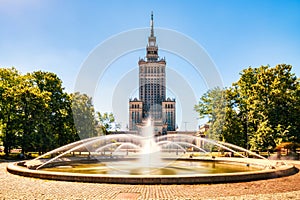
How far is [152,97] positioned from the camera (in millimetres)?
163000

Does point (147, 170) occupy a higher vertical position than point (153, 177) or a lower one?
lower

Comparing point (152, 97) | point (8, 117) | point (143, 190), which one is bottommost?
point (143, 190)

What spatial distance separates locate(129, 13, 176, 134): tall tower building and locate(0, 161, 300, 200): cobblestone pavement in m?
140

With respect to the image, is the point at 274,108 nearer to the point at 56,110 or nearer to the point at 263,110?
the point at 263,110

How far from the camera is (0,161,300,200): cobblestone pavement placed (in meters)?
10.9

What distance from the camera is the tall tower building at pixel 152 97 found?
521ft

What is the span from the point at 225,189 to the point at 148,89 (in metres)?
152

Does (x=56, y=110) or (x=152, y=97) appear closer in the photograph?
(x=56, y=110)

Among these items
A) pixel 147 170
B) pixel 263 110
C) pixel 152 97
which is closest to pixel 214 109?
pixel 263 110

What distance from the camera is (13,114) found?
36125 millimetres

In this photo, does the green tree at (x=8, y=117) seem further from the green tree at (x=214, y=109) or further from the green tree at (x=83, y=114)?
the green tree at (x=214, y=109)

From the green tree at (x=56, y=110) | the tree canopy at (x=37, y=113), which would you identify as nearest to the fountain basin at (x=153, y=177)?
the tree canopy at (x=37, y=113)

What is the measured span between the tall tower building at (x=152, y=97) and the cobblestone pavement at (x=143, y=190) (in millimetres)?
139613

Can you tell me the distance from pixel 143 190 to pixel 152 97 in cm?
15096
